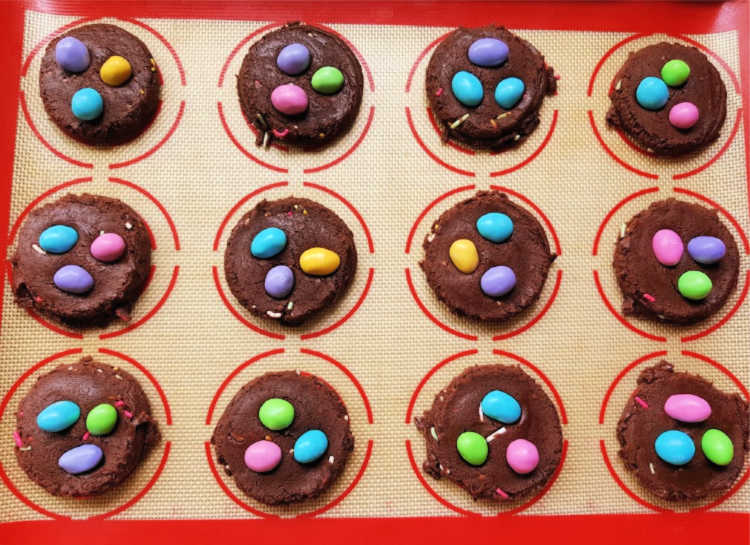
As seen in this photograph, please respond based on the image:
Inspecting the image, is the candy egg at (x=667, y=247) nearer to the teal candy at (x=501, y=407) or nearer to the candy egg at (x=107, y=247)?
the teal candy at (x=501, y=407)

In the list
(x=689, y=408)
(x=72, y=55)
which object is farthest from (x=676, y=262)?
(x=72, y=55)

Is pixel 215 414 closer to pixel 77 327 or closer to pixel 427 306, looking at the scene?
pixel 77 327

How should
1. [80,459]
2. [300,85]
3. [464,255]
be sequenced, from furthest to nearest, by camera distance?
[300,85] < [464,255] < [80,459]

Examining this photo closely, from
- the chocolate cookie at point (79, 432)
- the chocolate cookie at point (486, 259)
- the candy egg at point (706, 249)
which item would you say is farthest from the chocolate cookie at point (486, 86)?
the chocolate cookie at point (79, 432)

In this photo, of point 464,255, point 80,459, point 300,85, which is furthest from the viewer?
point 300,85

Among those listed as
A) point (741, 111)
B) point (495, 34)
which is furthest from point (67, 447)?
point (741, 111)

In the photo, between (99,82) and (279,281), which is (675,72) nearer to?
(279,281)
